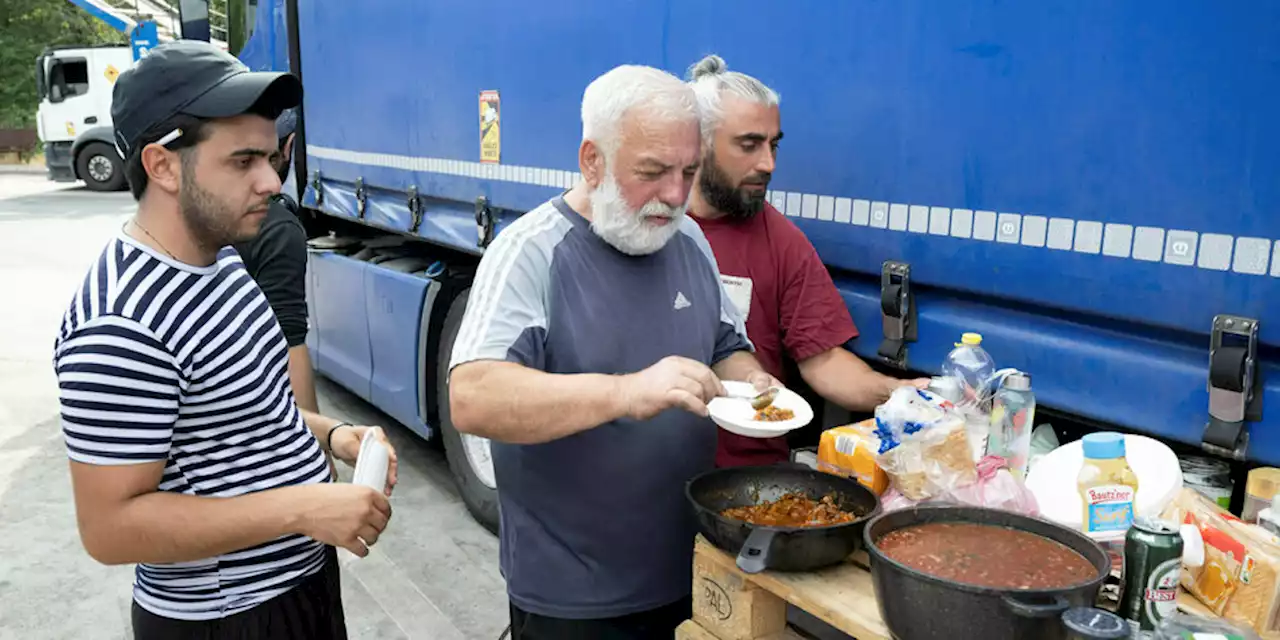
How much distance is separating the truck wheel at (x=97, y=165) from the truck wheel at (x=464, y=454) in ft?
58.7

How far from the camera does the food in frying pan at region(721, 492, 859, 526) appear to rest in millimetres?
1824

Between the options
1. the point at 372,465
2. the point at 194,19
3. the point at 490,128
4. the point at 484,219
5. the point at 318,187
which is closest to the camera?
the point at 372,465

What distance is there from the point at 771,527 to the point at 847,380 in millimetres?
857

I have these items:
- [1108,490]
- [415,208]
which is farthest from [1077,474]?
[415,208]

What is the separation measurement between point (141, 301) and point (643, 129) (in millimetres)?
968

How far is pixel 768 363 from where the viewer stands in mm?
2648

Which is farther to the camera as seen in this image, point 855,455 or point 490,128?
point 490,128

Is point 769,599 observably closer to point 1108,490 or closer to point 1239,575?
point 1108,490

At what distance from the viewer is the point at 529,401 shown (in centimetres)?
173

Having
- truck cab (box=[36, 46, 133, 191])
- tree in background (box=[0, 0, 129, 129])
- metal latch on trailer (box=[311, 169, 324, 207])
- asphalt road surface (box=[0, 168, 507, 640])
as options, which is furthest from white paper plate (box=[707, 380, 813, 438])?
tree in background (box=[0, 0, 129, 129])

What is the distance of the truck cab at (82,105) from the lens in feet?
60.7

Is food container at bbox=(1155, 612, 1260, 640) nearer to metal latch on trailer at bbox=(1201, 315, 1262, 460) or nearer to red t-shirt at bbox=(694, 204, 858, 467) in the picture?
metal latch on trailer at bbox=(1201, 315, 1262, 460)

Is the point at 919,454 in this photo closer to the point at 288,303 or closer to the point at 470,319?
the point at 470,319

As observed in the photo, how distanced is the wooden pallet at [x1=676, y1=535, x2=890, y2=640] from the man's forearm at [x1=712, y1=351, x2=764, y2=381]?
1.51 feet
